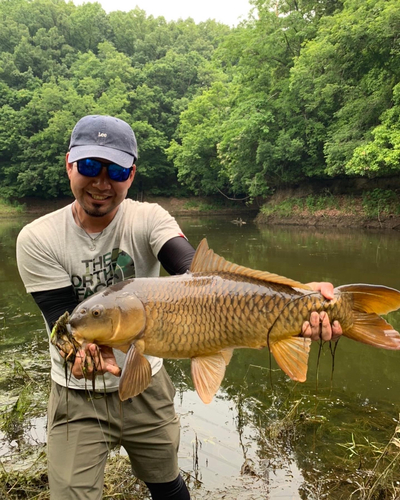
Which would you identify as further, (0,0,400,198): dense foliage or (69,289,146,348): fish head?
(0,0,400,198): dense foliage

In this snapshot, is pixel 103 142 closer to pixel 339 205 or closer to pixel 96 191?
pixel 96 191

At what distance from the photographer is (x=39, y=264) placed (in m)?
1.88

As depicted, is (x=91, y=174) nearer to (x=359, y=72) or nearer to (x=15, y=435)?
(x=15, y=435)

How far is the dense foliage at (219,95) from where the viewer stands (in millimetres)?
16594

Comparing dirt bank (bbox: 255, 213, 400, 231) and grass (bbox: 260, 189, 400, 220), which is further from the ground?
grass (bbox: 260, 189, 400, 220)

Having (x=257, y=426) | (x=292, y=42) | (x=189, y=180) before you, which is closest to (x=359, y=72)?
(x=292, y=42)

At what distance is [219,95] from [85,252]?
1203 inches

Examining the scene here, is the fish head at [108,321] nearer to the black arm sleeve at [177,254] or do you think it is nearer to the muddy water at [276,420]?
the black arm sleeve at [177,254]

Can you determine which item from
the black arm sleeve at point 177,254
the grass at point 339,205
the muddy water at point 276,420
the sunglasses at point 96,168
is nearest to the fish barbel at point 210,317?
the black arm sleeve at point 177,254

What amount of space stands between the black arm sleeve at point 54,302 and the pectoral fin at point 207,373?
2.21 feet

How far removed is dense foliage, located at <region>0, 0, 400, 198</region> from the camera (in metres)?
16.6

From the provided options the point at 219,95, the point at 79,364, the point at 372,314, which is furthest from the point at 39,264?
the point at 219,95

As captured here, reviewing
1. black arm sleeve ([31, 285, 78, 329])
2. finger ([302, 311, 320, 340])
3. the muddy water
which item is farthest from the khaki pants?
finger ([302, 311, 320, 340])

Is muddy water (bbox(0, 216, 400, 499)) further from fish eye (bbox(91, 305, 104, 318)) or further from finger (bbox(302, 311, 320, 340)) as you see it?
fish eye (bbox(91, 305, 104, 318))
